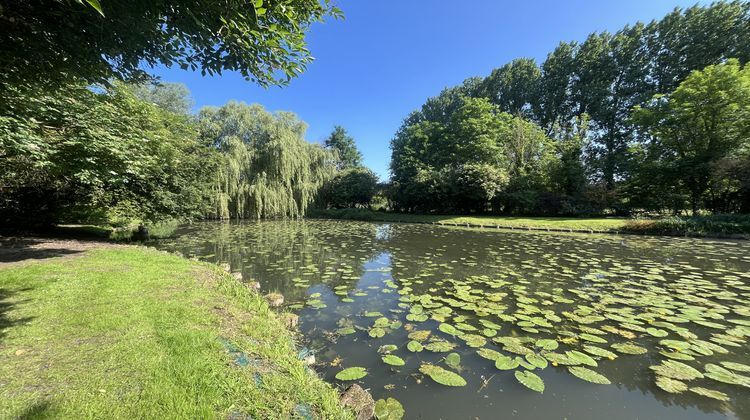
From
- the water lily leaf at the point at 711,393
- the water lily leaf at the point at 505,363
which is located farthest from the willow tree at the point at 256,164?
the water lily leaf at the point at 711,393

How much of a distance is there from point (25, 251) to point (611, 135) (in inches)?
1430

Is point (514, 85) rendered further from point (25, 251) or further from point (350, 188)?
point (25, 251)

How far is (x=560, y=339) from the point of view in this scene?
3447mm

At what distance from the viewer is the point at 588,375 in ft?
8.95

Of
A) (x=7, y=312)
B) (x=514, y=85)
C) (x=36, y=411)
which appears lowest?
(x=36, y=411)

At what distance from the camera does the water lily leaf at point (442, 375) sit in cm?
263

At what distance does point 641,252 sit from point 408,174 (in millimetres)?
20476

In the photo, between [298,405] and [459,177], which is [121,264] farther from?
[459,177]

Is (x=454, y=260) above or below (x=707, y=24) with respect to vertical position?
below

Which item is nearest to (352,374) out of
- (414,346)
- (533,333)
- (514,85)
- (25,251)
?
(414,346)

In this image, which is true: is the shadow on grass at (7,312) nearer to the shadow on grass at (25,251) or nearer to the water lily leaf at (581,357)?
the shadow on grass at (25,251)

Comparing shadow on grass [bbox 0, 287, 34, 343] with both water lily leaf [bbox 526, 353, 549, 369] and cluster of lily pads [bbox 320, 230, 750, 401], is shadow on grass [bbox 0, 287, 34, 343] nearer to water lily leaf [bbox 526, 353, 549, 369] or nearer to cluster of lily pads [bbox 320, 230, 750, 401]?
cluster of lily pads [bbox 320, 230, 750, 401]

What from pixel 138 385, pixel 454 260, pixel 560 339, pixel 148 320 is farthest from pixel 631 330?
pixel 148 320

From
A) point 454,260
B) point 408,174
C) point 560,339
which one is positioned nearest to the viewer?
point 560,339
